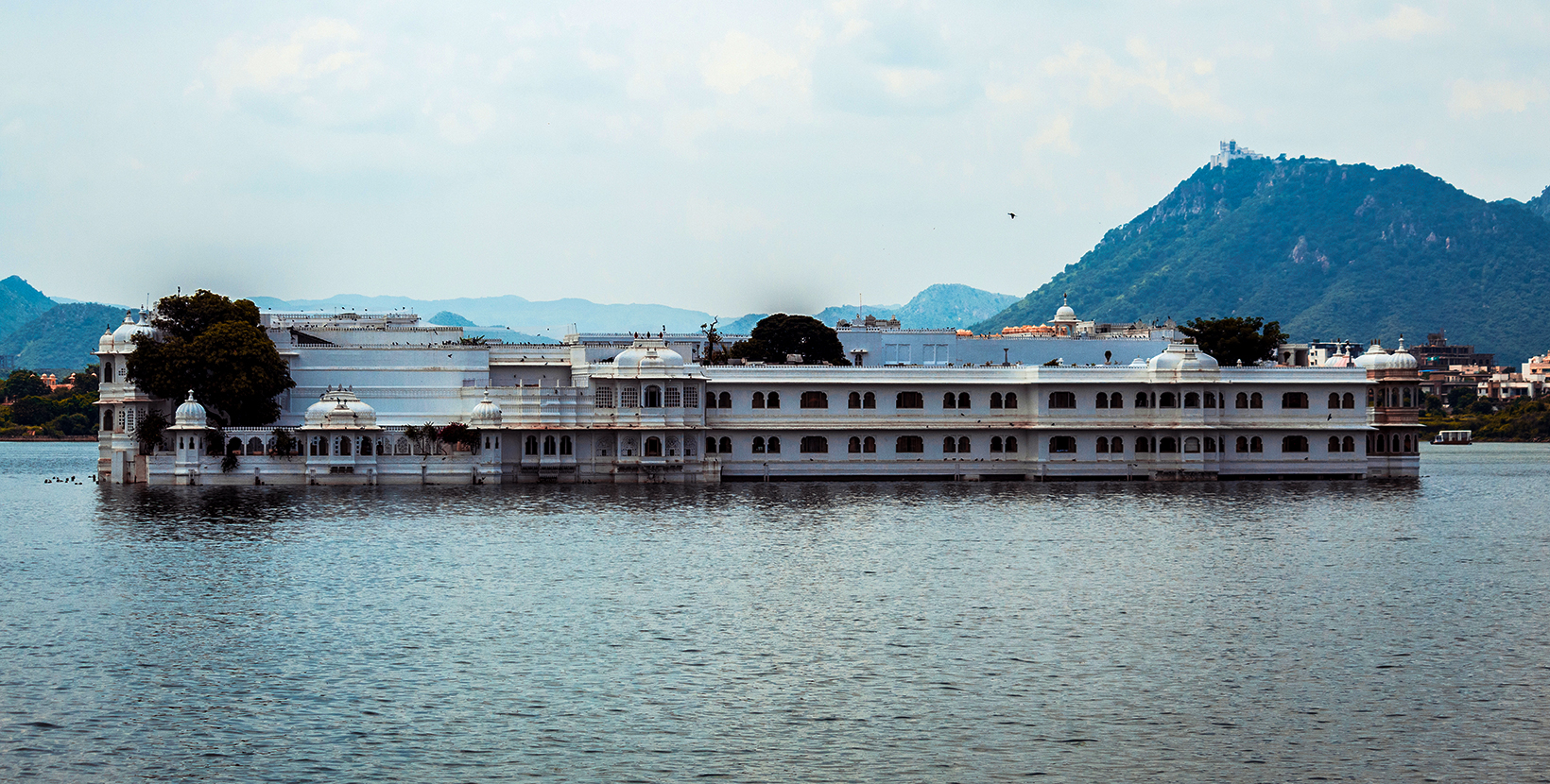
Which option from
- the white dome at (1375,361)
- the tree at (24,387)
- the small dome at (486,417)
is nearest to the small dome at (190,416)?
the small dome at (486,417)

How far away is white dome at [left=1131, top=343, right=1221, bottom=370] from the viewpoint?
72706 mm

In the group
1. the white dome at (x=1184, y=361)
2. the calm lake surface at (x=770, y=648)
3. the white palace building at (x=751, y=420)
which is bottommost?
the calm lake surface at (x=770, y=648)

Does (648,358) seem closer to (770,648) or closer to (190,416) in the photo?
(190,416)

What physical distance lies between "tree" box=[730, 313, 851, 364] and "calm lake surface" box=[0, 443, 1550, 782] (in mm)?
44406

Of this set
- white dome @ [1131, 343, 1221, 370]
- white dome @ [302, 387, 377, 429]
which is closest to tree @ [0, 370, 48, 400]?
white dome @ [302, 387, 377, 429]

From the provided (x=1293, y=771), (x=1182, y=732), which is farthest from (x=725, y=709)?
(x=1293, y=771)

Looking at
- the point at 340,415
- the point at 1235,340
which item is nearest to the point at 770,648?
the point at 340,415

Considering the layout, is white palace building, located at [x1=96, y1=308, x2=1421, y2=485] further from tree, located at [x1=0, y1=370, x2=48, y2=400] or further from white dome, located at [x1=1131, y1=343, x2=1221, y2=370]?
tree, located at [x1=0, y1=370, x2=48, y2=400]

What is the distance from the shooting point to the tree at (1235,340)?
8906 cm

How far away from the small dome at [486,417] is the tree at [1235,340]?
42.1 m

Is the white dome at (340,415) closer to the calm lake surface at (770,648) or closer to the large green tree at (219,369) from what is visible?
the large green tree at (219,369)

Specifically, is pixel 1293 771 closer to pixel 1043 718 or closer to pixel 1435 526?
pixel 1043 718

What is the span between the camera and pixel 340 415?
2660 inches

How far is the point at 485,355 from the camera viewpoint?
7650cm
